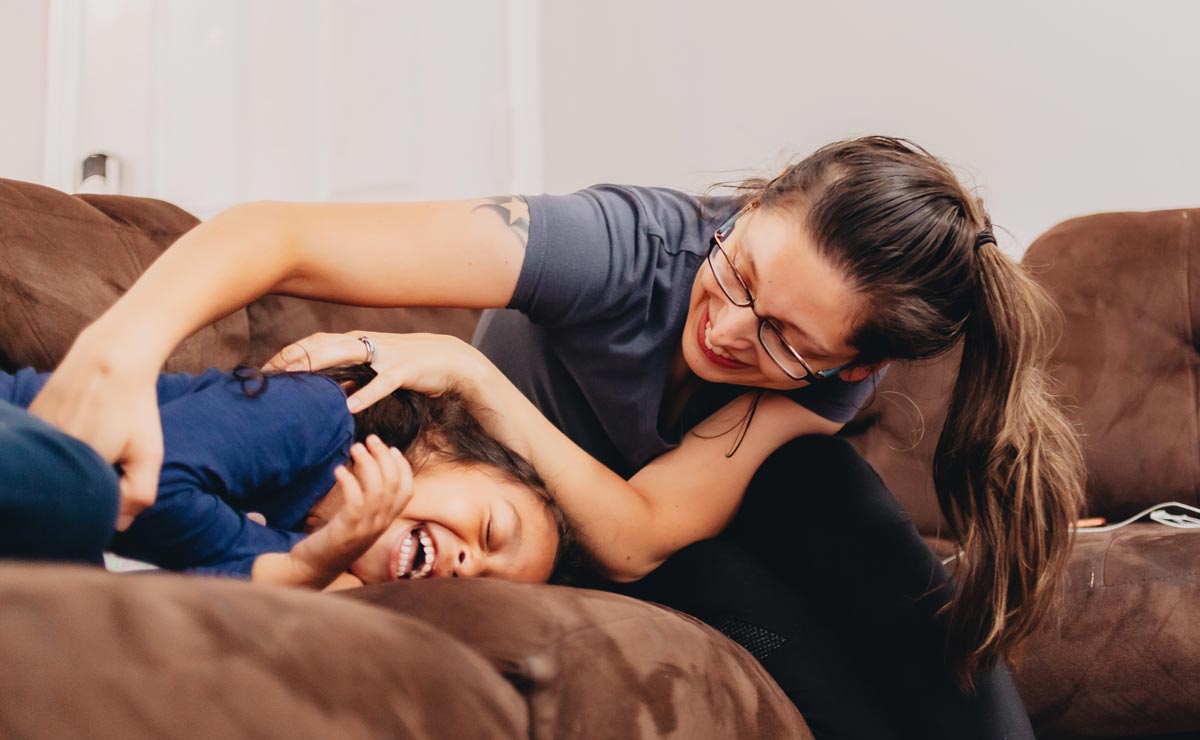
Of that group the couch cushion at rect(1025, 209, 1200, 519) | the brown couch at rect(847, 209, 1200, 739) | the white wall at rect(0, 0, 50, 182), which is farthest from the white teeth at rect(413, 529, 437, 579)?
the white wall at rect(0, 0, 50, 182)

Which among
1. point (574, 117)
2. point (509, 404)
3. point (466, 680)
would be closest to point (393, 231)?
point (509, 404)

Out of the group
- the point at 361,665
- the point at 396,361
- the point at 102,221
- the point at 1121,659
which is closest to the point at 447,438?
the point at 396,361

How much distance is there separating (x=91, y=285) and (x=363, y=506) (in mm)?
676

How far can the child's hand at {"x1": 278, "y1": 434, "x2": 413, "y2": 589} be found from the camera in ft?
3.11

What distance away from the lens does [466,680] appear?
A: 0.55m

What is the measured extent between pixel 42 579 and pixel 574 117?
2.71 meters

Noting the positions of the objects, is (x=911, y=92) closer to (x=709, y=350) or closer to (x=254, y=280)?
(x=709, y=350)

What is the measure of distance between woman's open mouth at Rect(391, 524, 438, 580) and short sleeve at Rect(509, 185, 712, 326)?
30 cm

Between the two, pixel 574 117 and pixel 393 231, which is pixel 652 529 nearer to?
pixel 393 231

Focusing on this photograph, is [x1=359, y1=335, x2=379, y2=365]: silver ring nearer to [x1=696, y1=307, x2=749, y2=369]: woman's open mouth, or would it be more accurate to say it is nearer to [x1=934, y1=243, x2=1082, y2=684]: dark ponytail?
[x1=696, y1=307, x2=749, y2=369]: woman's open mouth

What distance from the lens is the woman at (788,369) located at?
113cm

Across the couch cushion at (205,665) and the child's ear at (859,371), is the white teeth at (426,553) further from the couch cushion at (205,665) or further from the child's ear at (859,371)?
the couch cushion at (205,665)

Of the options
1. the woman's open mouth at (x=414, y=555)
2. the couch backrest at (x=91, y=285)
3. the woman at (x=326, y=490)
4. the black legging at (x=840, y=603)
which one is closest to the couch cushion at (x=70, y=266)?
the couch backrest at (x=91, y=285)

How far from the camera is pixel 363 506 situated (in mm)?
951
